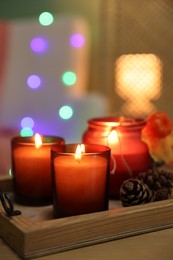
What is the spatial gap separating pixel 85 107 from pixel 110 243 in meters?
1.37

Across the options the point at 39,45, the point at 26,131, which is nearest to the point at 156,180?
the point at 26,131

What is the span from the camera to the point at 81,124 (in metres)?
2.02

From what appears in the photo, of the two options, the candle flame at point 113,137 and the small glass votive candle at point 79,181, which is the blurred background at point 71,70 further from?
the small glass votive candle at point 79,181

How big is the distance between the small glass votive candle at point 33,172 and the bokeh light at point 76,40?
1.39 metres

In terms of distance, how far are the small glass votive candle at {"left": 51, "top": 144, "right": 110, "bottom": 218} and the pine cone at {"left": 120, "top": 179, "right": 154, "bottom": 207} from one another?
0.04 meters

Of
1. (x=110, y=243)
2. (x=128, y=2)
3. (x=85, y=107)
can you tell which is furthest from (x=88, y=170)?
(x=128, y=2)

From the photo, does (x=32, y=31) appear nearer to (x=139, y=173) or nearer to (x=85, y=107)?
(x=85, y=107)

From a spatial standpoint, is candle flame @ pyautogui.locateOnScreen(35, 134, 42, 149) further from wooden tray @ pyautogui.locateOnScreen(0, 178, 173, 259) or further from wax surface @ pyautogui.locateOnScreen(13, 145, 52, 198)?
wooden tray @ pyautogui.locateOnScreen(0, 178, 173, 259)

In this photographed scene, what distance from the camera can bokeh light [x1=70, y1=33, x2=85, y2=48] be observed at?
7.16 feet

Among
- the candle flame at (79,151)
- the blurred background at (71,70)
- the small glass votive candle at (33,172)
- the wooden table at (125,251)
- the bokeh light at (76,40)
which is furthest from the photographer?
the bokeh light at (76,40)

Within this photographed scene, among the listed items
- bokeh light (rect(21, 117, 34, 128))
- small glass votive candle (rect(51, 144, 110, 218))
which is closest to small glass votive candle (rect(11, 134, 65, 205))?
small glass votive candle (rect(51, 144, 110, 218))

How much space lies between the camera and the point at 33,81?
2.10 metres

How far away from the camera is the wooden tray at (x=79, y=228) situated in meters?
0.63

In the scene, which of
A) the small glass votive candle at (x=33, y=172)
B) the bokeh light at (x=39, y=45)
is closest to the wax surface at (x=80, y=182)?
the small glass votive candle at (x=33, y=172)
